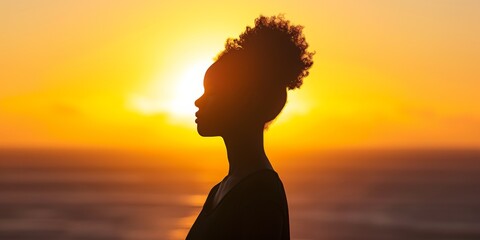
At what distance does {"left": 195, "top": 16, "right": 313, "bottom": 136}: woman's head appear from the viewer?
2.62 metres

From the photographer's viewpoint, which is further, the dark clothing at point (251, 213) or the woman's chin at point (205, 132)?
the woman's chin at point (205, 132)

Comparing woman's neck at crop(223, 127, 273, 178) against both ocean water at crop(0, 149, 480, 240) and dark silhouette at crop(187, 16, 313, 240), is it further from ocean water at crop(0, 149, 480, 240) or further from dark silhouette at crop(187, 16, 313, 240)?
ocean water at crop(0, 149, 480, 240)

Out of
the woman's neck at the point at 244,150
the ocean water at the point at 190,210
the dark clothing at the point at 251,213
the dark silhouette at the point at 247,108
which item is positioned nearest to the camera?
the dark clothing at the point at 251,213

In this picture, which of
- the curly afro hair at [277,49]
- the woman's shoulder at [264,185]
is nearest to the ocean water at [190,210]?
the curly afro hair at [277,49]

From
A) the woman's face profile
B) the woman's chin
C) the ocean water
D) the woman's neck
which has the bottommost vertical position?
the woman's neck

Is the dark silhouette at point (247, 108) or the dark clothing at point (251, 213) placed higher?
the dark silhouette at point (247, 108)

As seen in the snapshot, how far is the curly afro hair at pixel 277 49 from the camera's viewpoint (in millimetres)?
2695

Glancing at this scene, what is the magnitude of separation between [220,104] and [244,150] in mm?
150

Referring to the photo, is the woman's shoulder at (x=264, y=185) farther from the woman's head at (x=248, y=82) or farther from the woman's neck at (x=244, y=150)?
the woman's head at (x=248, y=82)

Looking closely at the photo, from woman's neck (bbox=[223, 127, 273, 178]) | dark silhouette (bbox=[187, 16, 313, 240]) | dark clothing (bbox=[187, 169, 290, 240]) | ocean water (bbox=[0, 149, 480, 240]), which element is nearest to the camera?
dark clothing (bbox=[187, 169, 290, 240])

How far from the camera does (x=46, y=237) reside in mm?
28609

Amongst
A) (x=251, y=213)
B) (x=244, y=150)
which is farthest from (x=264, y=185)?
(x=244, y=150)

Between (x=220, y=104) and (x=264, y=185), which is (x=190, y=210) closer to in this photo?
(x=220, y=104)

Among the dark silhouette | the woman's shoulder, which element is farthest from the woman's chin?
the woman's shoulder
